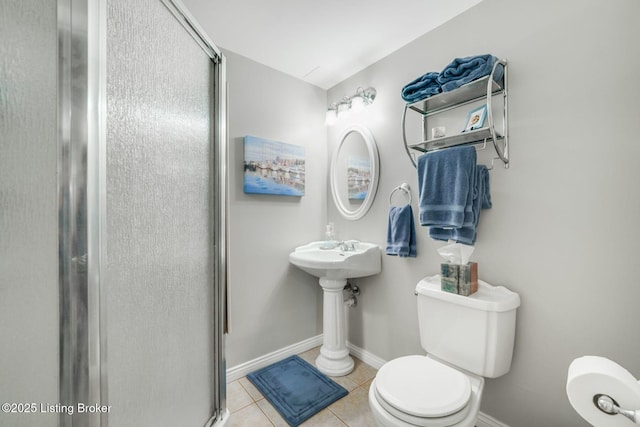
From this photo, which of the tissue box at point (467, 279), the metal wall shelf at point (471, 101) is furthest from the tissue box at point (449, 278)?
the metal wall shelf at point (471, 101)

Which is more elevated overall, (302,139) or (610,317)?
(302,139)

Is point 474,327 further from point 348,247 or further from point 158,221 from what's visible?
point 158,221

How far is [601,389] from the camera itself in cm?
61

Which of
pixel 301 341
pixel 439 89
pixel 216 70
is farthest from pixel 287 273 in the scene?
pixel 439 89

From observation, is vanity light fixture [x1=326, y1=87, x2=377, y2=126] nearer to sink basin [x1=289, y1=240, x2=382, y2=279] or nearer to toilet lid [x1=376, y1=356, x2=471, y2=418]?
sink basin [x1=289, y1=240, x2=382, y2=279]

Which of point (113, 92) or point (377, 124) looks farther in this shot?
point (377, 124)

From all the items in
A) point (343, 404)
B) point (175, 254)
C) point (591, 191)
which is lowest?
point (343, 404)

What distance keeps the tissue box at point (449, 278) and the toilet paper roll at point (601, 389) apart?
2.02 feet

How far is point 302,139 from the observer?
221cm

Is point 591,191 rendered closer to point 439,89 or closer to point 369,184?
point 439,89

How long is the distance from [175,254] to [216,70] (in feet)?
2.72

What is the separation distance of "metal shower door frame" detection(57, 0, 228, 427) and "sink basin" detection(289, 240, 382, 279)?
1.22m

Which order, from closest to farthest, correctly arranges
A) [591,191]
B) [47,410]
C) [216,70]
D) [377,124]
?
1. [47,410]
2. [591,191]
3. [216,70]
4. [377,124]

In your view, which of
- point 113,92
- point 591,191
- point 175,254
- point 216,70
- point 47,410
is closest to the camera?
point 47,410
